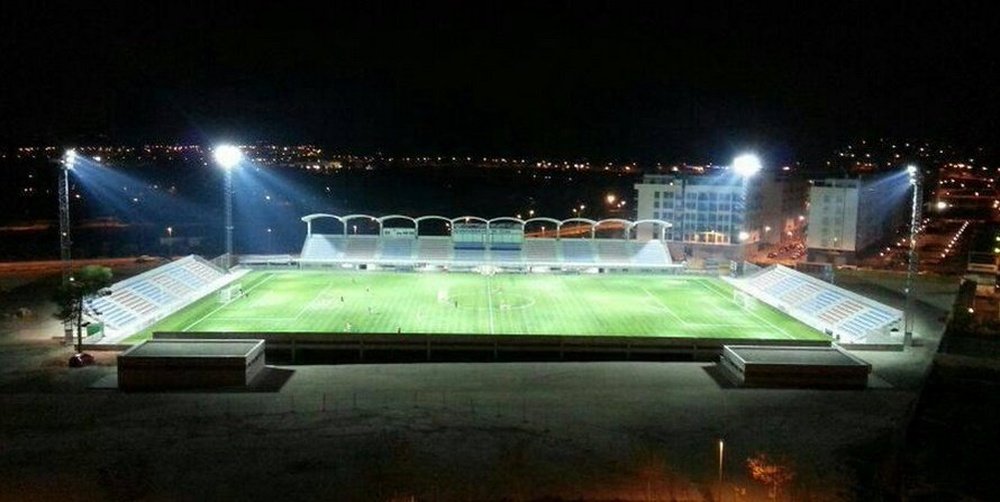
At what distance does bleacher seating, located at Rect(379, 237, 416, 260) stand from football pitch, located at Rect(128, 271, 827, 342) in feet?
9.39

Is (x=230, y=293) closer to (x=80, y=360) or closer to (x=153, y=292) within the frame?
(x=153, y=292)

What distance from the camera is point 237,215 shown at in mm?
93062

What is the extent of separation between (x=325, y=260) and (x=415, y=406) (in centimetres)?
2371

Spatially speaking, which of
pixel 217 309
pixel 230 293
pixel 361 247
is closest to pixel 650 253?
pixel 361 247

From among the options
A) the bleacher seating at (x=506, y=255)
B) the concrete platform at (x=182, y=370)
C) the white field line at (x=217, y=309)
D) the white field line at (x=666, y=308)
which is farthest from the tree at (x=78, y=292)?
the bleacher seating at (x=506, y=255)

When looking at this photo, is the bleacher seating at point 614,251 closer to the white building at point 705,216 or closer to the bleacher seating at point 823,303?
the bleacher seating at point 823,303

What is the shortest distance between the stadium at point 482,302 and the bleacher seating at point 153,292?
0.07 meters

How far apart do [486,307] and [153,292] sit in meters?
11.7

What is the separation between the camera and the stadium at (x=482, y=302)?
21766 mm

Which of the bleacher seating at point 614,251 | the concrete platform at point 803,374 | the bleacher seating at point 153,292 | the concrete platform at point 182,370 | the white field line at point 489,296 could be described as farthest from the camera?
the bleacher seating at point 614,251

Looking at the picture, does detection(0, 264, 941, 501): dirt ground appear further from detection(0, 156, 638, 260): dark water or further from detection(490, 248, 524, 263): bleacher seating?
detection(0, 156, 638, 260): dark water

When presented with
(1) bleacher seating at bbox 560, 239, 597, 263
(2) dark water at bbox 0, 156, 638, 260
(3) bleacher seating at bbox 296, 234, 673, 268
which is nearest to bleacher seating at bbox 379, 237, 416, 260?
(3) bleacher seating at bbox 296, 234, 673, 268

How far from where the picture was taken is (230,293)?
2966cm

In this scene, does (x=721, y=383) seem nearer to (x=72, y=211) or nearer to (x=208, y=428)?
(x=208, y=428)
